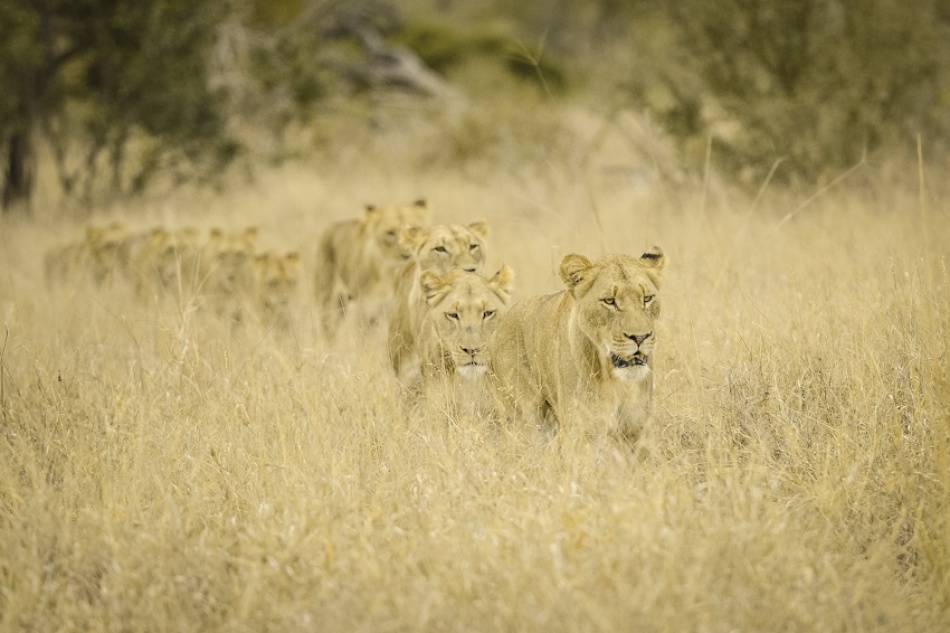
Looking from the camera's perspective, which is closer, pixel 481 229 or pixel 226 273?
pixel 481 229

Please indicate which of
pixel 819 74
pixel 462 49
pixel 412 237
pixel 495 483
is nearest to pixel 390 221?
pixel 412 237

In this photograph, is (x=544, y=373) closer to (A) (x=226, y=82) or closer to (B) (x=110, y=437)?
(B) (x=110, y=437)

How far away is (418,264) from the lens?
21.4 feet

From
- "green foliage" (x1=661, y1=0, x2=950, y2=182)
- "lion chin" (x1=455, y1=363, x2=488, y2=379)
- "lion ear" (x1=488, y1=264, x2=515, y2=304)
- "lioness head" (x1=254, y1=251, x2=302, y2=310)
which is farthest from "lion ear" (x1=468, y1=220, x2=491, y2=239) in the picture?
"green foliage" (x1=661, y1=0, x2=950, y2=182)

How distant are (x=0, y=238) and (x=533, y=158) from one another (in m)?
7.16

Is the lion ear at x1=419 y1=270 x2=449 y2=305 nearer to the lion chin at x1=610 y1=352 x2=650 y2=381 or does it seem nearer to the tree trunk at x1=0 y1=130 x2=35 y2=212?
the lion chin at x1=610 y1=352 x2=650 y2=381

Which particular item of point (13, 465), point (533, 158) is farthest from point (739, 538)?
point (533, 158)

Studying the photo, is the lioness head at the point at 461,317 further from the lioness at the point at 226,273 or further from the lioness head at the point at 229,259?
the lioness head at the point at 229,259

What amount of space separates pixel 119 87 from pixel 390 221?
8478 mm

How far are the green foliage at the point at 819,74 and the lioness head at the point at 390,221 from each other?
4.35 metres

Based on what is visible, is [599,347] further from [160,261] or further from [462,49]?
[462,49]

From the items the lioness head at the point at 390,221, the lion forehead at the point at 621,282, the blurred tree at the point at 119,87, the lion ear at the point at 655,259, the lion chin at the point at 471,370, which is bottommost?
the lion chin at the point at 471,370

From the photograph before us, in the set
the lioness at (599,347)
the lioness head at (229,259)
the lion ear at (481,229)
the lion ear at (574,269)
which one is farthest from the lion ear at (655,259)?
the lioness head at (229,259)

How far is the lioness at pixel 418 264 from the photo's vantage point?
624 centimetres
